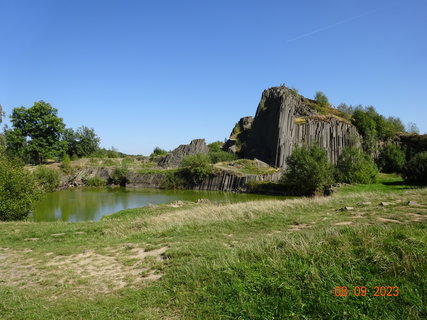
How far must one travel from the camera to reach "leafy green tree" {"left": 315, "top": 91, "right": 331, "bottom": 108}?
8147 cm

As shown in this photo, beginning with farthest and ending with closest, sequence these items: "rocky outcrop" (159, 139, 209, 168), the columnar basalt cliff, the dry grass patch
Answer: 1. "rocky outcrop" (159, 139, 209, 168)
2. the columnar basalt cliff
3. the dry grass patch

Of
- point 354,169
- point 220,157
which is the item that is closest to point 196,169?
point 220,157

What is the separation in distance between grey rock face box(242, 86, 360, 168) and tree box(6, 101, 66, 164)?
157 feet

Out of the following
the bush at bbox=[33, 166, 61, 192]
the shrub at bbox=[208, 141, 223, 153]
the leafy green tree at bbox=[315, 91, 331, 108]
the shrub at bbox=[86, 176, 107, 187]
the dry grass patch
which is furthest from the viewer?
the shrub at bbox=[208, 141, 223, 153]

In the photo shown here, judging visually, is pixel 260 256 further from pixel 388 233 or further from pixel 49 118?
pixel 49 118

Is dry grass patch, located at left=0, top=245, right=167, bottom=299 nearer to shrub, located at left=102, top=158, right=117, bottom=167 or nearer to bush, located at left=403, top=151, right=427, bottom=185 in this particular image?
bush, located at left=403, top=151, right=427, bottom=185

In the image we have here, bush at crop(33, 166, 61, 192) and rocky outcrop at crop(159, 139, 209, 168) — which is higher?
rocky outcrop at crop(159, 139, 209, 168)

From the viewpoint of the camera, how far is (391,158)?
5953 cm

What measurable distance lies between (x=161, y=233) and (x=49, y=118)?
2624 inches

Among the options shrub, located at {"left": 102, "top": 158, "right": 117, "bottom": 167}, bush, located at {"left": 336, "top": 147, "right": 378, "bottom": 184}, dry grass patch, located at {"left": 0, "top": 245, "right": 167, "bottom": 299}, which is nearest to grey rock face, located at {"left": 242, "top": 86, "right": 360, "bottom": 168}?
bush, located at {"left": 336, "top": 147, "right": 378, "bottom": 184}

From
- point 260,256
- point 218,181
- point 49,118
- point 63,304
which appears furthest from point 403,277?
point 49,118

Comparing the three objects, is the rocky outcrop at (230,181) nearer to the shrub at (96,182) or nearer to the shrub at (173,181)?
the shrub at (173,181)

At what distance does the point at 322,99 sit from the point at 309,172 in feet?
175

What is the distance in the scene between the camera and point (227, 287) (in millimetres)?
5176
